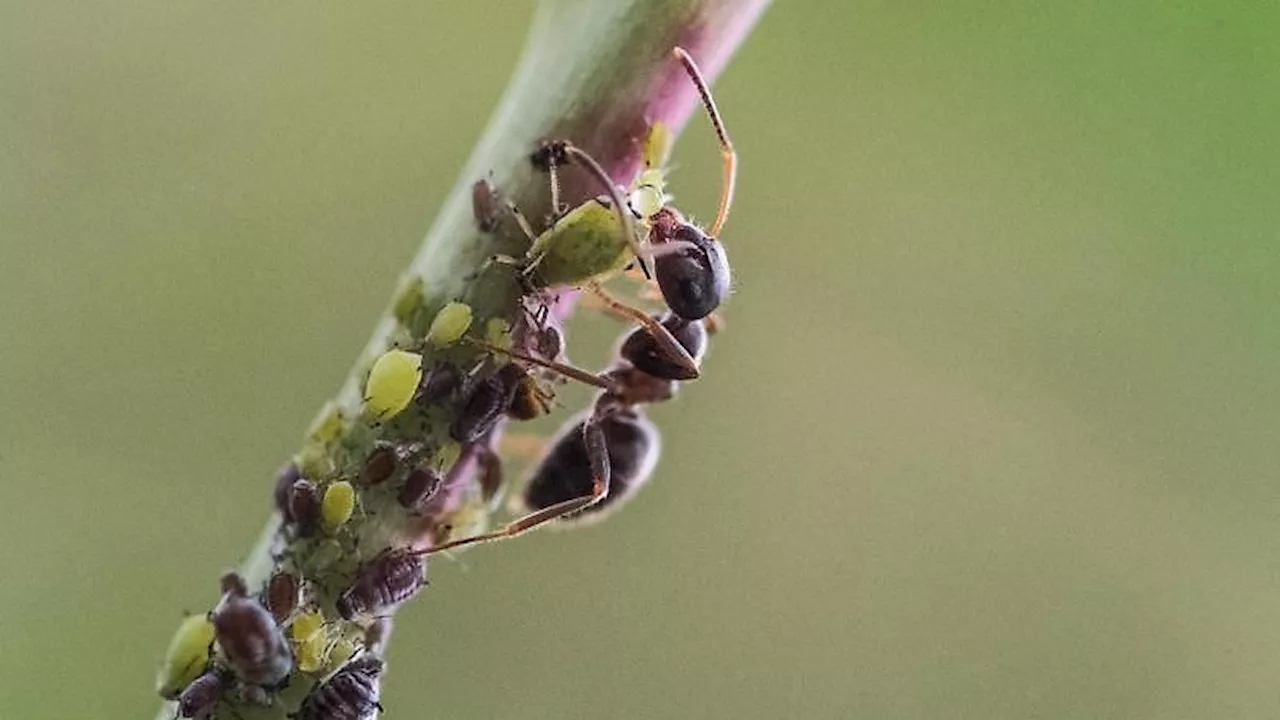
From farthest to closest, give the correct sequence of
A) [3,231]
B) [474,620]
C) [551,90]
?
[474,620] → [3,231] → [551,90]

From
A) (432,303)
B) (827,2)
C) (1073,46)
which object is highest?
(1073,46)

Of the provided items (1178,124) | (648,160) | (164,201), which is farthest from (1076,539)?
(648,160)

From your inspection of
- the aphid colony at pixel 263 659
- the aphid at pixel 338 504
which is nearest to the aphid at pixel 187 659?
the aphid colony at pixel 263 659

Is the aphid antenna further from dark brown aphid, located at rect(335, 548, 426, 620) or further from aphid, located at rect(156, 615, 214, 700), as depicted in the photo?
aphid, located at rect(156, 615, 214, 700)

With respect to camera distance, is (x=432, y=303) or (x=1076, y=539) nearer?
(x=432, y=303)

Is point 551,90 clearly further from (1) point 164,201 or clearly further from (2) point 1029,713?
(2) point 1029,713

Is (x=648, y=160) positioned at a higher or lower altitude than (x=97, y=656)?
higher
